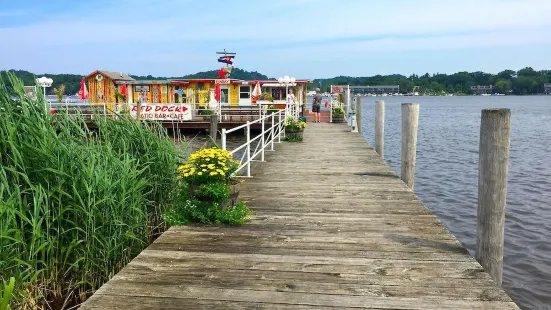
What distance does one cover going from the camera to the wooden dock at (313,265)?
3.32 meters

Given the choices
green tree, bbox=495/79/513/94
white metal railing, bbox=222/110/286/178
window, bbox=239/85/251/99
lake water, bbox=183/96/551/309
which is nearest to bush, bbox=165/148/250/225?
white metal railing, bbox=222/110/286/178

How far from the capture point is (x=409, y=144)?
791 centimetres

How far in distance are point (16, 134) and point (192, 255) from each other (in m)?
1.89

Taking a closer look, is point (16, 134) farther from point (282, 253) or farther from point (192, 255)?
point (282, 253)

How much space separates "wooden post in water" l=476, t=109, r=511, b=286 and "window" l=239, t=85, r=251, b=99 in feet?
86.9

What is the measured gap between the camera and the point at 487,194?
4.20 m

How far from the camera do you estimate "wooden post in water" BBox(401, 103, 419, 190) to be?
780 centimetres

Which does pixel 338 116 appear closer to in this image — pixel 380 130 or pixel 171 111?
pixel 171 111

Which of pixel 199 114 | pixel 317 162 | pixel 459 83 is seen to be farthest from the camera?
pixel 459 83

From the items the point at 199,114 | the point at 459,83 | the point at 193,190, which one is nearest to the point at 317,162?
the point at 193,190

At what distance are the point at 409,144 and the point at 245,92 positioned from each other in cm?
2305

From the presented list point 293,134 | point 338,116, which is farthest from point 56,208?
point 338,116

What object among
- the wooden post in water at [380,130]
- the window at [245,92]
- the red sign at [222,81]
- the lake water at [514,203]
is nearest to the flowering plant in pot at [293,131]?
the wooden post in water at [380,130]

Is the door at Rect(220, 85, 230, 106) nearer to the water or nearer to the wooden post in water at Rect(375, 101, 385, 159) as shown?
the water
